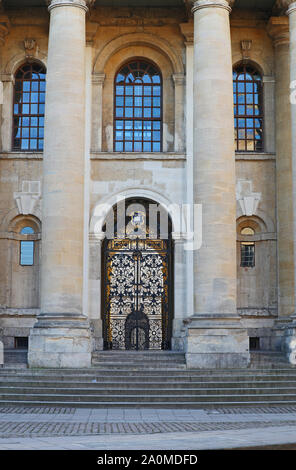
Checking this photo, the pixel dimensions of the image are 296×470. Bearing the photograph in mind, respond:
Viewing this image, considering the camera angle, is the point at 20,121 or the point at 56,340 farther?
the point at 20,121

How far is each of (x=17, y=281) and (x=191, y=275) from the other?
618 cm

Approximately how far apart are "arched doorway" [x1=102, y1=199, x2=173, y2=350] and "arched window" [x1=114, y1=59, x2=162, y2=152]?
2.19 metres

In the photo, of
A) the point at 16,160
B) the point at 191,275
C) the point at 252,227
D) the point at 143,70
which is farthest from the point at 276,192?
the point at 16,160

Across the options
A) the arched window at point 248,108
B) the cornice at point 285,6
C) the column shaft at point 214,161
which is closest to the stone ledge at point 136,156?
the arched window at point 248,108

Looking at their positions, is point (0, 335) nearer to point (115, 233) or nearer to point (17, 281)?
point (17, 281)

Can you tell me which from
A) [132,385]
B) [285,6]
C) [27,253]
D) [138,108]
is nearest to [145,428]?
[132,385]

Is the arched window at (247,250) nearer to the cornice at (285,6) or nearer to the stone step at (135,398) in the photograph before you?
the cornice at (285,6)

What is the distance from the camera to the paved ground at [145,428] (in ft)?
38.2

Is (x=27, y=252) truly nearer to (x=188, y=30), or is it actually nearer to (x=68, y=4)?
(x=68, y=4)

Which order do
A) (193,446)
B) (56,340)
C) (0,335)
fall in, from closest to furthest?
(193,446)
(56,340)
(0,335)

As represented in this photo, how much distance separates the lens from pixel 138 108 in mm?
28938

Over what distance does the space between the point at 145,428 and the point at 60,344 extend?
6.81 meters

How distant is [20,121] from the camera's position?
28922mm

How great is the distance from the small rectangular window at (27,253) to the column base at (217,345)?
25.5 feet
